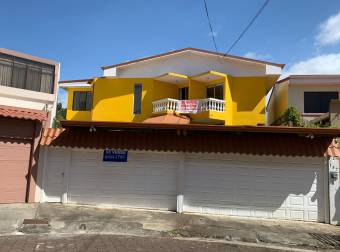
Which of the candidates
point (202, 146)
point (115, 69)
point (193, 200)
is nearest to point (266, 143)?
point (202, 146)

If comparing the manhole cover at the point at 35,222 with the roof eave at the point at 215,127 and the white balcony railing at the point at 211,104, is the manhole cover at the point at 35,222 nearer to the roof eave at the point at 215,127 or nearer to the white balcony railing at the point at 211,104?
the roof eave at the point at 215,127

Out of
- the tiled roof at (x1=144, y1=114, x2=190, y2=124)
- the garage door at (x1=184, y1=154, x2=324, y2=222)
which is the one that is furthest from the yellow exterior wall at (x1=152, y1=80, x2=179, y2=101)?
the garage door at (x1=184, y1=154, x2=324, y2=222)

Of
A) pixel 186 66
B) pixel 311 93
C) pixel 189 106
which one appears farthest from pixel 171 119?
pixel 311 93

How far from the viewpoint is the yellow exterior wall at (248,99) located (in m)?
21.2

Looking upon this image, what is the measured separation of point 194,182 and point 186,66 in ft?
41.1

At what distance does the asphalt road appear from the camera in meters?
7.32

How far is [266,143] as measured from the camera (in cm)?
1177

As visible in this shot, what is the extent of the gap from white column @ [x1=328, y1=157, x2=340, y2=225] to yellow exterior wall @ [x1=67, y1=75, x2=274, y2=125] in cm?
999

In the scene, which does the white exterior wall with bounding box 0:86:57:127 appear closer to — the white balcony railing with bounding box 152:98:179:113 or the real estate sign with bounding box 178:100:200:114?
the white balcony railing with bounding box 152:98:179:113

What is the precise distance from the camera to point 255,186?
11.7 m

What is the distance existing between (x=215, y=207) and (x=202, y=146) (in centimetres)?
221

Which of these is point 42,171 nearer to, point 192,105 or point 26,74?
point 26,74

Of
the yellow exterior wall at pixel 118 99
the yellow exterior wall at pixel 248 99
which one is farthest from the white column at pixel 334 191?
the yellow exterior wall at pixel 118 99

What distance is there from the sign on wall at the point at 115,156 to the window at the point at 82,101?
16.6 metres
